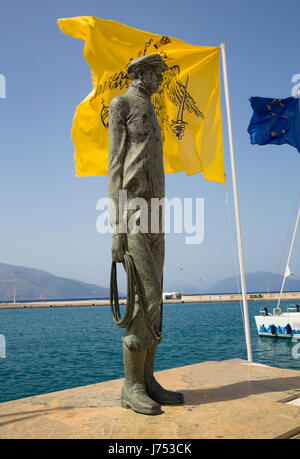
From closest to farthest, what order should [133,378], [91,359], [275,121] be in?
[133,378] < [275,121] < [91,359]

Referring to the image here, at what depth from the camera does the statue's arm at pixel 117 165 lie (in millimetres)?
4961

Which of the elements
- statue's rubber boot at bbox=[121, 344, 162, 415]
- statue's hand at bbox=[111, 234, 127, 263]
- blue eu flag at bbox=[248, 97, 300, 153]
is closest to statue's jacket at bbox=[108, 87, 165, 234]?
statue's hand at bbox=[111, 234, 127, 263]

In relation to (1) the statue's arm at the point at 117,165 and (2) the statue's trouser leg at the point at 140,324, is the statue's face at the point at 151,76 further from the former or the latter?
(2) the statue's trouser leg at the point at 140,324

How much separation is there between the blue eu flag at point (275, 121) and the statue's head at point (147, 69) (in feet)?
25.8

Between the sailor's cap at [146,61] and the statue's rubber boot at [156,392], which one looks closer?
the statue's rubber boot at [156,392]

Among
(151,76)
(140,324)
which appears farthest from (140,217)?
(151,76)

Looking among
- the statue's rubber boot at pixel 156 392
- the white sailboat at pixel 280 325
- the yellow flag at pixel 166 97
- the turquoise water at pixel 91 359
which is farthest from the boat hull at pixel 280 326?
the statue's rubber boot at pixel 156 392

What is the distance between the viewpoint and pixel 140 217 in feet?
16.3

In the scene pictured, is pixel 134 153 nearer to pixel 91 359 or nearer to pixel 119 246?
pixel 119 246

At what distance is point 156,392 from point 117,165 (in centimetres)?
290

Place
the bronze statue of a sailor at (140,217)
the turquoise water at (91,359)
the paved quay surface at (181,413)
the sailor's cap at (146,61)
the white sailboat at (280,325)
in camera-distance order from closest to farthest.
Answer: the paved quay surface at (181,413) < the bronze statue of a sailor at (140,217) < the sailor's cap at (146,61) < the turquoise water at (91,359) < the white sailboat at (280,325)

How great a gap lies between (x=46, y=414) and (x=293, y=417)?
8.97 ft
